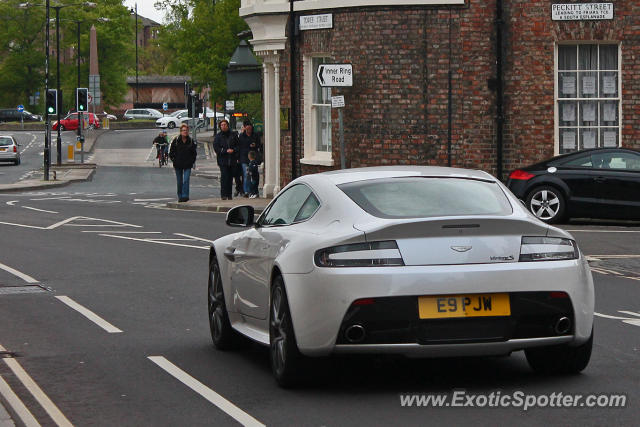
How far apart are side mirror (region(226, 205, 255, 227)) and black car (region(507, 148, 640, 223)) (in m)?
13.9

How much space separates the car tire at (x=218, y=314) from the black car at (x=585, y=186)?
13.6m

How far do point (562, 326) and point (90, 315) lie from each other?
215 inches

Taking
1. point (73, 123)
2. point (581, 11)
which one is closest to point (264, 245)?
point (581, 11)

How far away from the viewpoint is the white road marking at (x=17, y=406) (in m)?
7.27

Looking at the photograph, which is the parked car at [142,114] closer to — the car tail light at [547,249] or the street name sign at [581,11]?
the street name sign at [581,11]

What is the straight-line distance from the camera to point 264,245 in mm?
8914

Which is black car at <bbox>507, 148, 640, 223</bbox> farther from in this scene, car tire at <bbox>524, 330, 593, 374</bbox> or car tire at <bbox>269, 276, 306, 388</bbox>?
car tire at <bbox>269, 276, 306, 388</bbox>

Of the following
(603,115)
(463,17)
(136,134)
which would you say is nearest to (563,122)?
(603,115)

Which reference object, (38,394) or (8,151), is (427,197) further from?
(8,151)

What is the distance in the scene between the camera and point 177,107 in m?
142

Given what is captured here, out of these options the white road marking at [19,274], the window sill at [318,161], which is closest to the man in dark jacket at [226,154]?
the window sill at [318,161]

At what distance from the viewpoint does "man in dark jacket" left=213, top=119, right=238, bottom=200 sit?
102 feet

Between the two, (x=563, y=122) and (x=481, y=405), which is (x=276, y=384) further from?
(x=563, y=122)

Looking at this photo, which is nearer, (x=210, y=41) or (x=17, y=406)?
(x=17, y=406)
